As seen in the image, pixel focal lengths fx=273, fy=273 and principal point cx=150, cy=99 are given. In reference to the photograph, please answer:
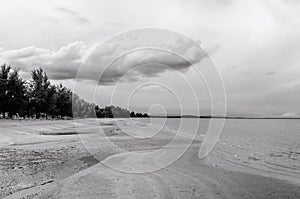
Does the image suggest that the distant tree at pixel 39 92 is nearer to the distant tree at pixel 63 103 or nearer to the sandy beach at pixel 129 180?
the distant tree at pixel 63 103

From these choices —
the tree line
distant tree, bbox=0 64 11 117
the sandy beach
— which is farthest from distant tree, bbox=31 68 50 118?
the sandy beach

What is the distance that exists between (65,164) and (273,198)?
30.8 ft

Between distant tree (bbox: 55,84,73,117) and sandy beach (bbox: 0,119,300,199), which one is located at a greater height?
distant tree (bbox: 55,84,73,117)

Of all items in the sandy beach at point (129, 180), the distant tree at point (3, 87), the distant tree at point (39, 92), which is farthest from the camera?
the distant tree at point (39, 92)

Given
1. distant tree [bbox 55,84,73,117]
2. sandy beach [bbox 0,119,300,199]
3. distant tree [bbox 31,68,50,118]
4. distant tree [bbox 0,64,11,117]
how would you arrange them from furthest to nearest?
1. distant tree [bbox 55,84,73,117]
2. distant tree [bbox 31,68,50,118]
3. distant tree [bbox 0,64,11,117]
4. sandy beach [bbox 0,119,300,199]

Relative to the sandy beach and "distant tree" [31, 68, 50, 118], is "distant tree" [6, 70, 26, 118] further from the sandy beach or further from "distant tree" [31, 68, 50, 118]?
the sandy beach

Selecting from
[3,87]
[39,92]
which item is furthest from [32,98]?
[3,87]

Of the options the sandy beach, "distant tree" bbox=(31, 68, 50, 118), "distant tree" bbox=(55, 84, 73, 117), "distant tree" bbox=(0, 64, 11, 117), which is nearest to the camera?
the sandy beach

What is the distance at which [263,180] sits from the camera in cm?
1218

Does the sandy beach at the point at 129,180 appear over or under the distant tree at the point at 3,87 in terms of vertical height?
under

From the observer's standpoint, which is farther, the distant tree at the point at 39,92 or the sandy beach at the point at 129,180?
the distant tree at the point at 39,92

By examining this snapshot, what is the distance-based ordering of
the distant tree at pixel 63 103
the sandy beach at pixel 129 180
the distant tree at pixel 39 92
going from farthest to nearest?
the distant tree at pixel 63 103, the distant tree at pixel 39 92, the sandy beach at pixel 129 180

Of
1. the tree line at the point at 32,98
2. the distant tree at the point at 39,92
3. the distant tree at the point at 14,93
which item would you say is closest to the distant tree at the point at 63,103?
the tree line at the point at 32,98

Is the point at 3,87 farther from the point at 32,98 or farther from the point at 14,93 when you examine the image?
the point at 32,98
